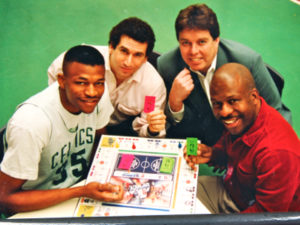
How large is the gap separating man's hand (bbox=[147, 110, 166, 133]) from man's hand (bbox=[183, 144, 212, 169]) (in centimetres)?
18

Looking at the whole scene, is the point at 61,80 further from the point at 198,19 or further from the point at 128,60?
the point at 198,19

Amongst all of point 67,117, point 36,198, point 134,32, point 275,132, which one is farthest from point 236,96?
point 36,198

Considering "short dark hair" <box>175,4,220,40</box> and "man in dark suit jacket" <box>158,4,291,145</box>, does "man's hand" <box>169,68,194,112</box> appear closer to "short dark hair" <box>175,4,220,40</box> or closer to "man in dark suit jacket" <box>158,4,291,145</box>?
"man in dark suit jacket" <box>158,4,291,145</box>

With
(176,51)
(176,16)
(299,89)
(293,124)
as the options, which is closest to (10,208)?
(176,51)

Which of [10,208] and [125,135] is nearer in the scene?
[10,208]

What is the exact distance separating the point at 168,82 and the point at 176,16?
34cm

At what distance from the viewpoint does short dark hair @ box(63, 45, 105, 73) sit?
1399 mm

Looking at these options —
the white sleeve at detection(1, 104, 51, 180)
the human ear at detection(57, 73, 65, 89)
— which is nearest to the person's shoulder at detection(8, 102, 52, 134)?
the white sleeve at detection(1, 104, 51, 180)

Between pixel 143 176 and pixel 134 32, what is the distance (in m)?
0.74

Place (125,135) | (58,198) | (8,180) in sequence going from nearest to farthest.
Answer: (8,180), (58,198), (125,135)

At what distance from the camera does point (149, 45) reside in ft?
5.01

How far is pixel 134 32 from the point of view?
4.94 feet

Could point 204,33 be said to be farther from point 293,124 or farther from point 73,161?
point 73,161

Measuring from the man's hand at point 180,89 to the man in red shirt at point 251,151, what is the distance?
0.53ft
